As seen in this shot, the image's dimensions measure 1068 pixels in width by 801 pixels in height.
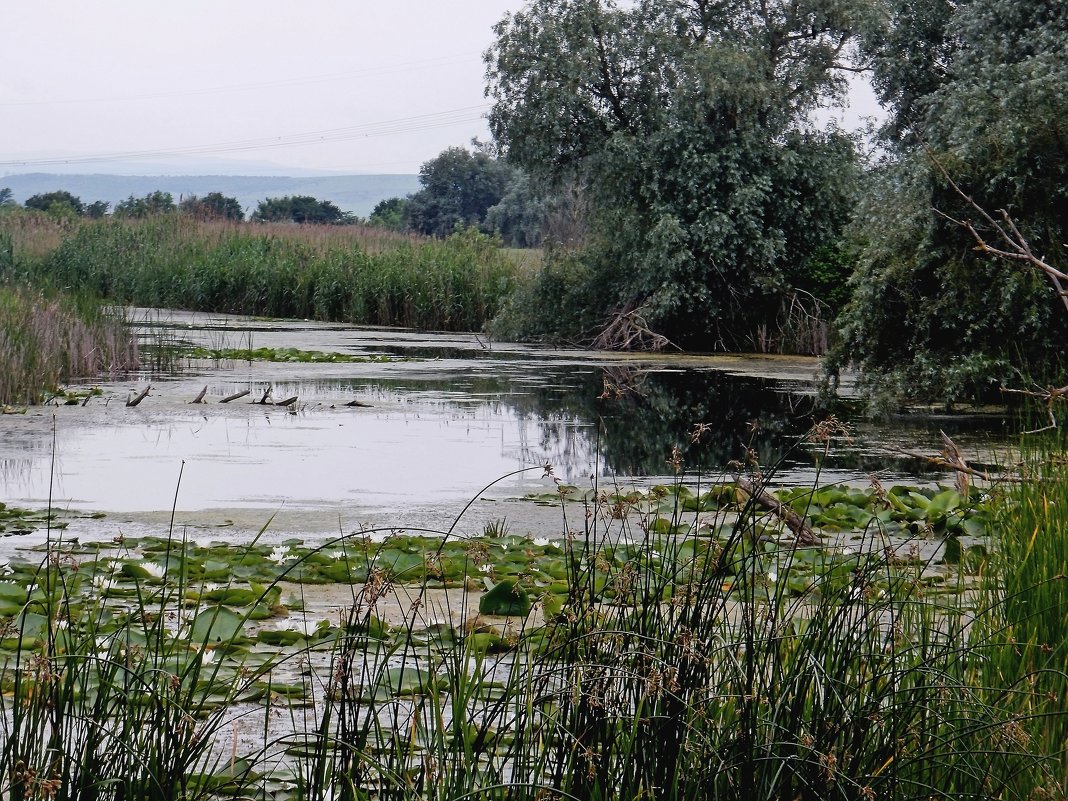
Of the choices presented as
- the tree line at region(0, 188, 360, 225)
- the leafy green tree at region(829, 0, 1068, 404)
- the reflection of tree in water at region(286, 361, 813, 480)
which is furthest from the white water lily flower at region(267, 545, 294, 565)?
the tree line at region(0, 188, 360, 225)

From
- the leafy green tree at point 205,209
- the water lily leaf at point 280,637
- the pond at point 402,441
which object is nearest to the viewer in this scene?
the water lily leaf at point 280,637

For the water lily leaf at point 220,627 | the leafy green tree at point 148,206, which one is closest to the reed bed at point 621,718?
the water lily leaf at point 220,627

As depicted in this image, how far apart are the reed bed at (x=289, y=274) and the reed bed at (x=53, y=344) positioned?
28.8ft

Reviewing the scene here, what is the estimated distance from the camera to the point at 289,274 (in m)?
27.5

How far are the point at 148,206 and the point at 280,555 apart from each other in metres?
34.7

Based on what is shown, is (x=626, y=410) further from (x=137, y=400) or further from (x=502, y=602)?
(x=502, y=602)

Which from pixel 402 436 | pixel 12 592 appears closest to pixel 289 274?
→ pixel 402 436

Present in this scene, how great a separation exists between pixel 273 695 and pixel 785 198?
60.6ft

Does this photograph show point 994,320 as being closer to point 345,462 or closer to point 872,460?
point 872,460

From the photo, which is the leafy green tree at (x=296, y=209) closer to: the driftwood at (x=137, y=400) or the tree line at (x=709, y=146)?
the tree line at (x=709, y=146)

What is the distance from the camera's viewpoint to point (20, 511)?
266 inches

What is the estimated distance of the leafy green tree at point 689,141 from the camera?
20.6 m

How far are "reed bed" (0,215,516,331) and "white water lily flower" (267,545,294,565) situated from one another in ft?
58.1

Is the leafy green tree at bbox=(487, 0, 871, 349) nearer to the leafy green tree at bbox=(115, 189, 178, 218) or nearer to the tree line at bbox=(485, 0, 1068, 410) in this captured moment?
the tree line at bbox=(485, 0, 1068, 410)
